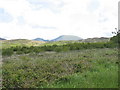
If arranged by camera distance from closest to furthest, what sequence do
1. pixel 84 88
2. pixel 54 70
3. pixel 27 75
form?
pixel 84 88 → pixel 27 75 → pixel 54 70

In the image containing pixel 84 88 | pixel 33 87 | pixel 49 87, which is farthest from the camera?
pixel 33 87

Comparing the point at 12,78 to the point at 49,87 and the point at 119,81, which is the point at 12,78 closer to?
the point at 49,87

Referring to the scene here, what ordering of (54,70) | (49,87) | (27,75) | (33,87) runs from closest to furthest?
(49,87)
(33,87)
(27,75)
(54,70)

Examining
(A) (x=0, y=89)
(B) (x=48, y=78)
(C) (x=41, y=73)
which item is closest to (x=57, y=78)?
(B) (x=48, y=78)

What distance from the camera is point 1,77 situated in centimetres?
1372

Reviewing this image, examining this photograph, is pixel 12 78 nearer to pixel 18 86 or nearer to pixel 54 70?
pixel 18 86

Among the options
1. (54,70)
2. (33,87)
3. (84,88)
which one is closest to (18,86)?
(33,87)

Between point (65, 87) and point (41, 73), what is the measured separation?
175 inches

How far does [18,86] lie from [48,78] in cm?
230

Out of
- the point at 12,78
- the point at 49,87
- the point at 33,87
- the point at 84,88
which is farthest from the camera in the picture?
the point at 12,78

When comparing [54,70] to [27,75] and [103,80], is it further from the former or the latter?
[103,80]

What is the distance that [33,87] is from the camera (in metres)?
11.5

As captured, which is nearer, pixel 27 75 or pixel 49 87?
pixel 49 87

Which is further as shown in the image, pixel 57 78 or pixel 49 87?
pixel 57 78
